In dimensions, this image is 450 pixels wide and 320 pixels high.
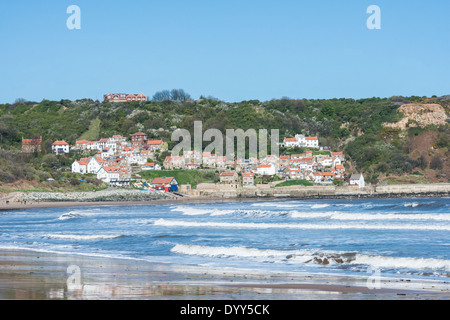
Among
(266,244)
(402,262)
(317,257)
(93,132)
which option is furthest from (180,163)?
(402,262)

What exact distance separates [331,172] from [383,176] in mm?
7706

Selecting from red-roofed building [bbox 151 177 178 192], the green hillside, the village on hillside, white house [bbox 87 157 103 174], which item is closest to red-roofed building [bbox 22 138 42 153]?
the village on hillside

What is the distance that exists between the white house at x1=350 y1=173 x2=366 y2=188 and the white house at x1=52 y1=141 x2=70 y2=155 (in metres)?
49.2

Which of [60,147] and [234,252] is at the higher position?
[60,147]

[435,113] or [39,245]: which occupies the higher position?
[435,113]

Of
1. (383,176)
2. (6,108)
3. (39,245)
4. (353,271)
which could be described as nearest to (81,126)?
(6,108)

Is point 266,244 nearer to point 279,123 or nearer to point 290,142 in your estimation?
point 290,142

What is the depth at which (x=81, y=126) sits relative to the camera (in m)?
115

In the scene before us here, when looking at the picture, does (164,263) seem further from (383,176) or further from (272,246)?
(383,176)

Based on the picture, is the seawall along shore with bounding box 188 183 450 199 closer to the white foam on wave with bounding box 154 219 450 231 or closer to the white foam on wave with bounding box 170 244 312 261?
the white foam on wave with bounding box 154 219 450 231

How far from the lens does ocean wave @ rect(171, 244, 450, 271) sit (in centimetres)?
1452

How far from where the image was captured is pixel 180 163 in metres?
88.2

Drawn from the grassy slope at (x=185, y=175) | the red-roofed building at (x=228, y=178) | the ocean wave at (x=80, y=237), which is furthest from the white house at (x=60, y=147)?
the ocean wave at (x=80, y=237)

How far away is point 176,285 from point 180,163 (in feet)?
252
